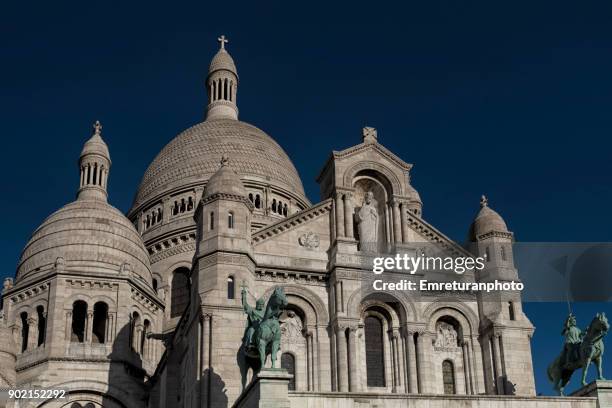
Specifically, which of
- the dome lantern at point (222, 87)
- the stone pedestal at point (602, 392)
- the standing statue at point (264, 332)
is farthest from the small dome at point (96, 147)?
the stone pedestal at point (602, 392)

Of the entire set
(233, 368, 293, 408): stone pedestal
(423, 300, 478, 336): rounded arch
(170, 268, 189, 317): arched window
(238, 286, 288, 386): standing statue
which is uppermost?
(170, 268, 189, 317): arched window

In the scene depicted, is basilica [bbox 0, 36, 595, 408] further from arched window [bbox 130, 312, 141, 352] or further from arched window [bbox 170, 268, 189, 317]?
arched window [bbox 170, 268, 189, 317]

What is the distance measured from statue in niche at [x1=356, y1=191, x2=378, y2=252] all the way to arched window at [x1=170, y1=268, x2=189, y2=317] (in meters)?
20.9

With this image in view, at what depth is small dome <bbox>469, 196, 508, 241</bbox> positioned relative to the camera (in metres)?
43.9

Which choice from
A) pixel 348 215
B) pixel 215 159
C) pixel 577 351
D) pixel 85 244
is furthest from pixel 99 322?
pixel 577 351

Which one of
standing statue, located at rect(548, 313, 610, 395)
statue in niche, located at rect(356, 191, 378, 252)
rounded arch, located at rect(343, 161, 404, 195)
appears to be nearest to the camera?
standing statue, located at rect(548, 313, 610, 395)

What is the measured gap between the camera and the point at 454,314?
42062 millimetres

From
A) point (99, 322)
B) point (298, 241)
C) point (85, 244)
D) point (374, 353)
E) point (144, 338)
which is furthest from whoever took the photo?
point (85, 244)

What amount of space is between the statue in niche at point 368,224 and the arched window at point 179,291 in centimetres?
2087

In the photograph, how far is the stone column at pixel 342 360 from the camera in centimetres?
3803

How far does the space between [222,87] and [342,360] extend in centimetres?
4250

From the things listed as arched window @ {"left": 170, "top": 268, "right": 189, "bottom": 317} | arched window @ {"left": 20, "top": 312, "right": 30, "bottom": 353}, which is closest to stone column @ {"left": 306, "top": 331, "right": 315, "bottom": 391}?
arched window @ {"left": 20, "top": 312, "right": 30, "bottom": 353}

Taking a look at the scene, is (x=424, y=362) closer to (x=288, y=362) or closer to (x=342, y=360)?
(x=342, y=360)

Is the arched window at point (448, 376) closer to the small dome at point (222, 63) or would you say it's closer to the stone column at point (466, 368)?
the stone column at point (466, 368)
